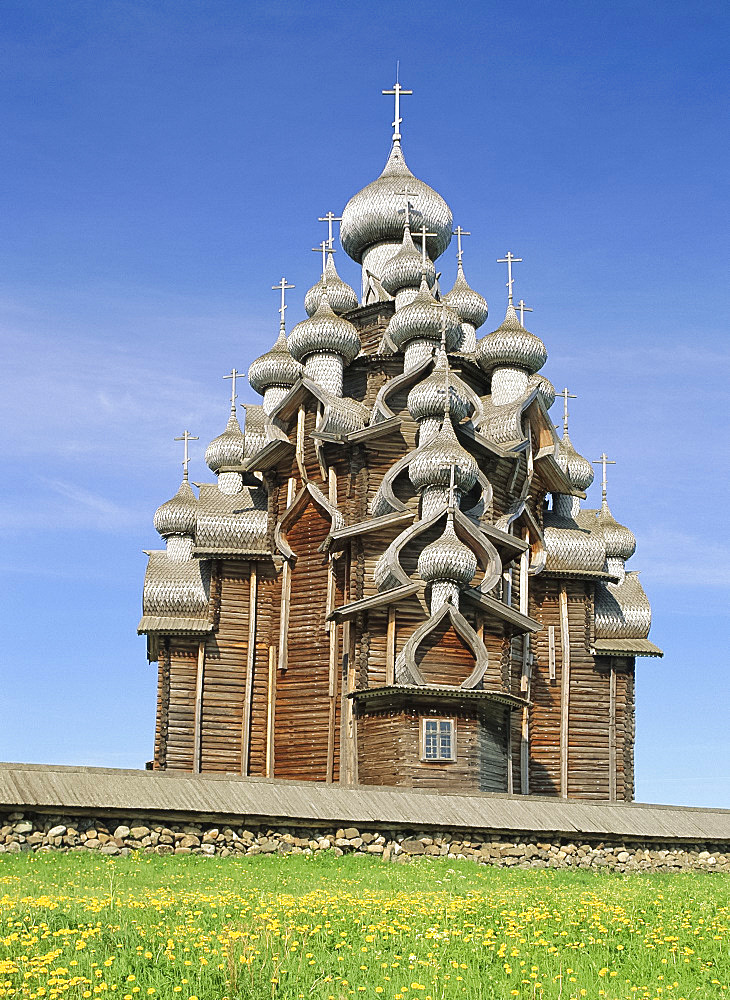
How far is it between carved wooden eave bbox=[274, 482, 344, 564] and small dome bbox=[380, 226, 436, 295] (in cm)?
512

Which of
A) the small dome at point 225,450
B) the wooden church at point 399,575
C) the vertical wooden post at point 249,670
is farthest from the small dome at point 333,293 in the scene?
the vertical wooden post at point 249,670

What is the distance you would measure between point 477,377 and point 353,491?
16.5 feet

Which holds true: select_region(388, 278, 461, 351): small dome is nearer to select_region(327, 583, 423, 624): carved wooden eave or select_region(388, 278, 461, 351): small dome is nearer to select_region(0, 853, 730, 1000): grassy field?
select_region(327, 583, 423, 624): carved wooden eave

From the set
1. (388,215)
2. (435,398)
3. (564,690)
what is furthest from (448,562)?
(388,215)

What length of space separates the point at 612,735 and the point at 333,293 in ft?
34.3

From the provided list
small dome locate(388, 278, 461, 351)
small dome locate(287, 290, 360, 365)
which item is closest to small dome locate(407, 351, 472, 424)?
Answer: small dome locate(388, 278, 461, 351)

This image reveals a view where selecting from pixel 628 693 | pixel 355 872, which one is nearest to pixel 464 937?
pixel 355 872

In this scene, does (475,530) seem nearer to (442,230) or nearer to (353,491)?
(353,491)

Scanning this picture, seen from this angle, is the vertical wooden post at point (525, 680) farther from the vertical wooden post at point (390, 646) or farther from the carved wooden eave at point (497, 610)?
the vertical wooden post at point (390, 646)

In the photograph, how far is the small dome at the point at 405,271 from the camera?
23609 millimetres

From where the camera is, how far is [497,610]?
17.8 m

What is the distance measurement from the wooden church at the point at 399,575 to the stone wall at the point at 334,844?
2.91m

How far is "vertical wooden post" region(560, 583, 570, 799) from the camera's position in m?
22.5

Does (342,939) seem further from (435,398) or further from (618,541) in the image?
(618,541)
